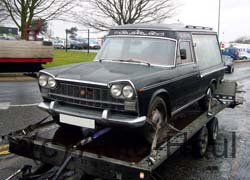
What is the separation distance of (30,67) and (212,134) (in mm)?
10915

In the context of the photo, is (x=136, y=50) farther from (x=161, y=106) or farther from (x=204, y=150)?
(x=204, y=150)

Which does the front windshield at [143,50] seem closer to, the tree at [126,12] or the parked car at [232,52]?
the tree at [126,12]

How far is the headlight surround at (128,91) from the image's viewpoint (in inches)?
153

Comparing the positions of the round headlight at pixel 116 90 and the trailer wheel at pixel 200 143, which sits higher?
the round headlight at pixel 116 90

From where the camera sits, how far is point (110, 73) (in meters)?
4.34

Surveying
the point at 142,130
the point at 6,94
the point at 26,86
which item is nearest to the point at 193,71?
the point at 142,130

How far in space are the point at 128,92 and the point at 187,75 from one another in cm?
192

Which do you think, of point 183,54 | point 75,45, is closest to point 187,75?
point 183,54

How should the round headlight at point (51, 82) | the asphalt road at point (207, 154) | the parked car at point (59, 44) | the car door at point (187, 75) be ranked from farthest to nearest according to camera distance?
the parked car at point (59, 44) → the car door at point (187, 75) → the asphalt road at point (207, 154) → the round headlight at point (51, 82)

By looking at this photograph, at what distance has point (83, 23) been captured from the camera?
1059 inches

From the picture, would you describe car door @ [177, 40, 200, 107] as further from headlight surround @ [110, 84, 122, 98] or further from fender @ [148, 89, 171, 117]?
headlight surround @ [110, 84, 122, 98]

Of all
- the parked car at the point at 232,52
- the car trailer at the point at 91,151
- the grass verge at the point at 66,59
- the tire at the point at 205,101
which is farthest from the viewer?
the parked car at the point at 232,52

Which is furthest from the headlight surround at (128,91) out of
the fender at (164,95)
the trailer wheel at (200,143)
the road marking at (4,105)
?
the road marking at (4,105)

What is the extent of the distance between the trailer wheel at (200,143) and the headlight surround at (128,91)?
1975 millimetres
